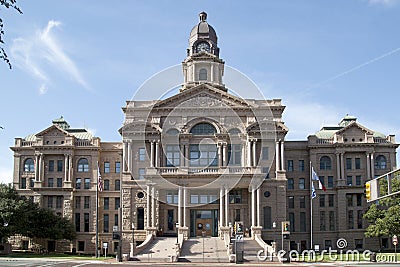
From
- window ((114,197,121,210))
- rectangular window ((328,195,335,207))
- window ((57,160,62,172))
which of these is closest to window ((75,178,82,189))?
window ((57,160,62,172))

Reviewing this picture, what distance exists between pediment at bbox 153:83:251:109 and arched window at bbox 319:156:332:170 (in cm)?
1376

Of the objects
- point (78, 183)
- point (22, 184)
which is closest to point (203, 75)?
point (78, 183)

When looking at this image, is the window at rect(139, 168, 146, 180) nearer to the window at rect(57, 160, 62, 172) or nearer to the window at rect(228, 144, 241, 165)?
the window at rect(228, 144, 241, 165)

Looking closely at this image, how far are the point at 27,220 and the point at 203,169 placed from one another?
21.9 meters

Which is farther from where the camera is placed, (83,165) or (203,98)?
(83,165)

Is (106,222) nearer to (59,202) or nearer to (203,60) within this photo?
(59,202)

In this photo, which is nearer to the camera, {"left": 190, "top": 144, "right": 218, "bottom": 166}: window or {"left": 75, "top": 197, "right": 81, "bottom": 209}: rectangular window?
{"left": 190, "top": 144, "right": 218, "bottom": 166}: window

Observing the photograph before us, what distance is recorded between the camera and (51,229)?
74.9 meters

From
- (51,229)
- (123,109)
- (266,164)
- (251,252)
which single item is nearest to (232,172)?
(266,164)

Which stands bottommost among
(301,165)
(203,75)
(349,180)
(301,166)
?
(349,180)

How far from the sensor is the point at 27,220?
71938 mm

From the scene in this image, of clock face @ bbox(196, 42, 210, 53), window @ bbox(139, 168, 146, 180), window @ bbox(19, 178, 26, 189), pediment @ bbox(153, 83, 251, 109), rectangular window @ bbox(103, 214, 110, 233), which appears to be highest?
clock face @ bbox(196, 42, 210, 53)

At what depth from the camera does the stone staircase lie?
59.4 m

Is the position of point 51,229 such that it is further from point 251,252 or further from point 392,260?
point 392,260
